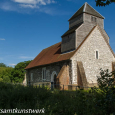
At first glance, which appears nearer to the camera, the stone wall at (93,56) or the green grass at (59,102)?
the green grass at (59,102)

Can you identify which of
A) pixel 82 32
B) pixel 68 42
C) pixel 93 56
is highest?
pixel 82 32

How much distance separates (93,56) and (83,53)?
176 cm

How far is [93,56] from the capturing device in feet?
63.1

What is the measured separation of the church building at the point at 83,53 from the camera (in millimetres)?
17609

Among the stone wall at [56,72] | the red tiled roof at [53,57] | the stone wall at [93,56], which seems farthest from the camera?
the red tiled roof at [53,57]

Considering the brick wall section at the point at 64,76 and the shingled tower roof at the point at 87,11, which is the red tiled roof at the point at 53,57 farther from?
the shingled tower roof at the point at 87,11

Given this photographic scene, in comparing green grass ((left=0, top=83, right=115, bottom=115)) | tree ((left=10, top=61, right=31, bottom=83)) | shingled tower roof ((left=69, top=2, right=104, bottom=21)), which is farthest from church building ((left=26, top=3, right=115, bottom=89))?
tree ((left=10, top=61, right=31, bottom=83))

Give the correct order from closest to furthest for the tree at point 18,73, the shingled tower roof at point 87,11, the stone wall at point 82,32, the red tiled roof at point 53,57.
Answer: the stone wall at point 82,32, the red tiled roof at point 53,57, the shingled tower roof at point 87,11, the tree at point 18,73

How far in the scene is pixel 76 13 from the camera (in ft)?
71.2

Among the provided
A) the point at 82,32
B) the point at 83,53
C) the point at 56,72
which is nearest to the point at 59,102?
the point at 83,53

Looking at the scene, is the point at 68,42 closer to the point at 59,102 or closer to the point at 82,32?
→ the point at 82,32


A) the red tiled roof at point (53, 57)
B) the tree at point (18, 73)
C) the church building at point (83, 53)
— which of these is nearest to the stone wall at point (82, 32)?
the church building at point (83, 53)

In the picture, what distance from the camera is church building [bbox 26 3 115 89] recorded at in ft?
57.8

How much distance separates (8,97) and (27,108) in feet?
6.46
